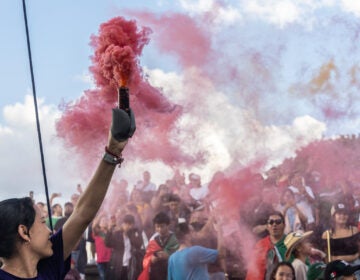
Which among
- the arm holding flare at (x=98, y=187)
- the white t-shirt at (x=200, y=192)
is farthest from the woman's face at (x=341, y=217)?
the arm holding flare at (x=98, y=187)

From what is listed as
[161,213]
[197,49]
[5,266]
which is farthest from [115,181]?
[5,266]

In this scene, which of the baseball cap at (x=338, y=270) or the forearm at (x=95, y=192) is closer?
the forearm at (x=95, y=192)

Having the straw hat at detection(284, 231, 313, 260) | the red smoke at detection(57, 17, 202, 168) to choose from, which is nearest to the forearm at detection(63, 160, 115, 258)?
the straw hat at detection(284, 231, 313, 260)

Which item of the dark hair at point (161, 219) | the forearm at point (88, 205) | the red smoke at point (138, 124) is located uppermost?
the red smoke at point (138, 124)

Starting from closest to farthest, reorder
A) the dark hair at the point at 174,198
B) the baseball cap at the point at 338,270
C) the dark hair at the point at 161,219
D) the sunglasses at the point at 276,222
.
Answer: the baseball cap at the point at 338,270
the sunglasses at the point at 276,222
the dark hair at the point at 161,219
the dark hair at the point at 174,198

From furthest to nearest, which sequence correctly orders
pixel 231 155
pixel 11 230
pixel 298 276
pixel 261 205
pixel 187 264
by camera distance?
1. pixel 231 155
2. pixel 261 205
3. pixel 187 264
4. pixel 298 276
5. pixel 11 230

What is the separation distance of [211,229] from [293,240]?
5.05 ft

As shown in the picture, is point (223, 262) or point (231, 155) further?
point (231, 155)

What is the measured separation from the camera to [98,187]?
2.41 meters

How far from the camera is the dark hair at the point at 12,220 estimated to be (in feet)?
7.45

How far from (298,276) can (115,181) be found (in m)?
4.66

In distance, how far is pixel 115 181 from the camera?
1120 centimetres

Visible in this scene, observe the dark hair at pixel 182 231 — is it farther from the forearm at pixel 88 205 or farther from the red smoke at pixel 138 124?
the forearm at pixel 88 205

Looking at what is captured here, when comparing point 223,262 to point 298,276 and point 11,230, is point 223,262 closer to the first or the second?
point 298,276
